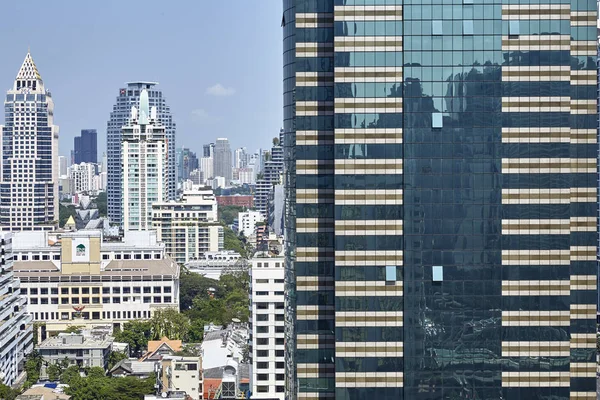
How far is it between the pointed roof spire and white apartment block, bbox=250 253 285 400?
363ft

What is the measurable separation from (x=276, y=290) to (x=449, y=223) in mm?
18907

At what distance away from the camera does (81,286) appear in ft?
308

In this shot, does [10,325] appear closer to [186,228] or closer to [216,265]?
[216,265]

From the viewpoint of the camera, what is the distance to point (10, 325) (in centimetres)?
6769

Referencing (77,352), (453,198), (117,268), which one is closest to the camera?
(453,198)

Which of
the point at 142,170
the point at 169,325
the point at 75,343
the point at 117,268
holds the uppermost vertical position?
the point at 142,170

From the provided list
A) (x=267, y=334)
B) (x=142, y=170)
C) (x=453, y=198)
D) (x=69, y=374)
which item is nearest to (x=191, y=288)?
(x=142, y=170)

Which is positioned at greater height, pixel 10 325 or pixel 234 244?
pixel 234 244

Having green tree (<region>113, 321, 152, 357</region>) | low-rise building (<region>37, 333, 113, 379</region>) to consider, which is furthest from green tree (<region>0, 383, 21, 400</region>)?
green tree (<region>113, 321, 152, 357</region>)

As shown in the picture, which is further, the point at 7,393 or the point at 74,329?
the point at 74,329

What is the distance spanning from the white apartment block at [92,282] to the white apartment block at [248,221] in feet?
246

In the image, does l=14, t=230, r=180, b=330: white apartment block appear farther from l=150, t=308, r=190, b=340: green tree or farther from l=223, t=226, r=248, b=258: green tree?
l=223, t=226, r=248, b=258: green tree

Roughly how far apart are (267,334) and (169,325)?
111 feet

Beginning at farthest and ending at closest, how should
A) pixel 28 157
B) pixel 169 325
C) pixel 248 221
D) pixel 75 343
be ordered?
1. pixel 248 221
2. pixel 28 157
3. pixel 169 325
4. pixel 75 343
